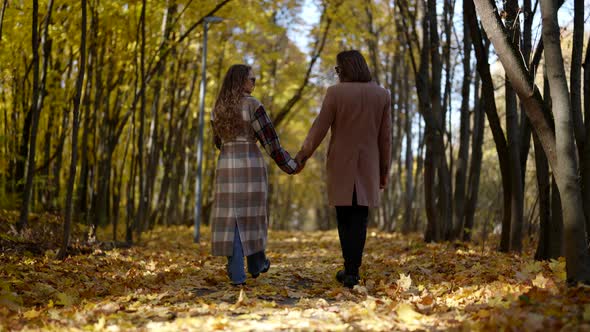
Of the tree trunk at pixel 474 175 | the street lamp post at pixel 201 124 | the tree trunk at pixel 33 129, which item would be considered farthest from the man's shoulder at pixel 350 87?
the street lamp post at pixel 201 124

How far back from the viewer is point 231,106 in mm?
5664

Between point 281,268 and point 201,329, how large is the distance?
3.94 meters

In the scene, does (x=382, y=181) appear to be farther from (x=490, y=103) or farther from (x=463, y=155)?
(x=463, y=155)

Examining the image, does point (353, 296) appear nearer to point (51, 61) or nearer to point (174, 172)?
point (51, 61)

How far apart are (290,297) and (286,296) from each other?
0.16 feet

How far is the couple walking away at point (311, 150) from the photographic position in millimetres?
5652

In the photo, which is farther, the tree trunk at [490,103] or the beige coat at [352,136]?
the tree trunk at [490,103]

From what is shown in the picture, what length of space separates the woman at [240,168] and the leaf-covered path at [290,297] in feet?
1.44

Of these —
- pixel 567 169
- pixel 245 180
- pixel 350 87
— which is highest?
pixel 350 87

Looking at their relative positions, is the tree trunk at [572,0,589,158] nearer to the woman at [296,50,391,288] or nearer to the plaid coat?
the woman at [296,50,391,288]

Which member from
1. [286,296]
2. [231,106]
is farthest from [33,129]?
[286,296]

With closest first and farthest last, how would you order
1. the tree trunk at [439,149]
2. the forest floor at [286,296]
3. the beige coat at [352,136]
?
the forest floor at [286,296], the beige coat at [352,136], the tree trunk at [439,149]

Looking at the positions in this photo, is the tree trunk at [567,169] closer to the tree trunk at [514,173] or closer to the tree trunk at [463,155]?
the tree trunk at [514,173]

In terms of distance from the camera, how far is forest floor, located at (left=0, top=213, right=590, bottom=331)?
3.88 m
